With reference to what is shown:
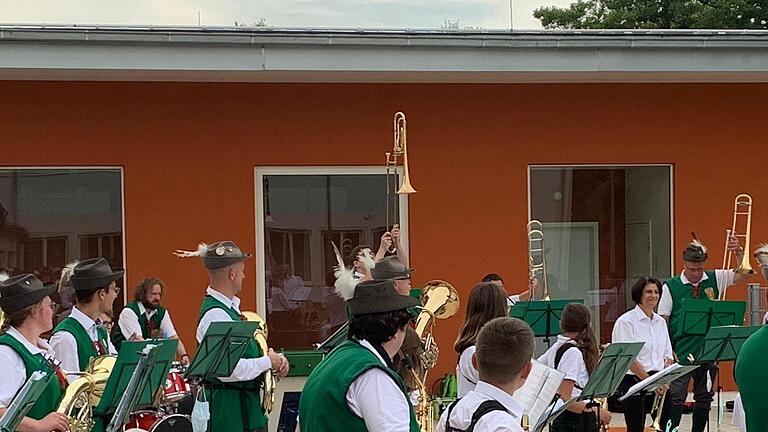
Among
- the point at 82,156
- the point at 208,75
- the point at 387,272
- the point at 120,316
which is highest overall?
the point at 208,75

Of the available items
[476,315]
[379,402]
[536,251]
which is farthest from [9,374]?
[536,251]

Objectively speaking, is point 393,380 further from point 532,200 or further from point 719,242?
point 719,242

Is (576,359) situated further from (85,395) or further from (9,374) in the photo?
(9,374)

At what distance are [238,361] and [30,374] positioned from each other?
5.65 feet

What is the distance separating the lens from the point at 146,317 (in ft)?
35.7

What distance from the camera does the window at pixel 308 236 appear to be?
38.0ft

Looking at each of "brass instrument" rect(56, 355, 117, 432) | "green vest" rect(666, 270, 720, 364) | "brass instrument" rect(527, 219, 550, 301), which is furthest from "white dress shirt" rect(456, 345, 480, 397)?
"brass instrument" rect(527, 219, 550, 301)

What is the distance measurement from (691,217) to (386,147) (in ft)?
12.1

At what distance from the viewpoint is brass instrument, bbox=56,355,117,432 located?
17.9 feet

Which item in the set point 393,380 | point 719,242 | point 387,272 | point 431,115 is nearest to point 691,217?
point 719,242

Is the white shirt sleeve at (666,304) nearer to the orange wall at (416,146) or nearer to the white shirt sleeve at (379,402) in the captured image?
the orange wall at (416,146)

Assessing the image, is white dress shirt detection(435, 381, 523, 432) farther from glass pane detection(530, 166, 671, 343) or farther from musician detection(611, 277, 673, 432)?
glass pane detection(530, 166, 671, 343)

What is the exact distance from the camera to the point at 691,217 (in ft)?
40.1

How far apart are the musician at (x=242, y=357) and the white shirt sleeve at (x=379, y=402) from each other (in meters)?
2.98
